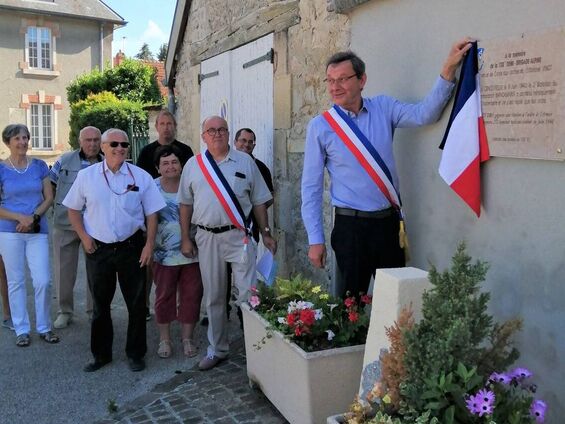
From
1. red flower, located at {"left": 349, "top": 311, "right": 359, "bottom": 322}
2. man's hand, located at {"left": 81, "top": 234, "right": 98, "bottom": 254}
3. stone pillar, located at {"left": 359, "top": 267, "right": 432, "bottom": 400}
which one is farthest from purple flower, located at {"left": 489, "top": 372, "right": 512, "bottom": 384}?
man's hand, located at {"left": 81, "top": 234, "right": 98, "bottom": 254}

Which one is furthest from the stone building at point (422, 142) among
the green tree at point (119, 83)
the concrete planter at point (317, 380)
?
the green tree at point (119, 83)

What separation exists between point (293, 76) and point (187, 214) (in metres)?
1.66

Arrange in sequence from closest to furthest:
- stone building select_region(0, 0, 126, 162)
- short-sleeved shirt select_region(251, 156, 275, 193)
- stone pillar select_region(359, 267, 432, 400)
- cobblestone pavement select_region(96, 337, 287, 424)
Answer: stone pillar select_region(359, 267, 432, 400), cobblestone pavement select_region(96, 337, 287, 424), short-sleeved shirt select_region(251, 156, 275, 193), stone building select_region(0, 0, 126, 162)

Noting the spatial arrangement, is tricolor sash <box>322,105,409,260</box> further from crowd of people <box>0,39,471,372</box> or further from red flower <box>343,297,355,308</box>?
red flower <box>343,297,355,308</box>

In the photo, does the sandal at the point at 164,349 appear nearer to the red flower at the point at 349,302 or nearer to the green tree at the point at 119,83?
the red flower at the point at 349,302

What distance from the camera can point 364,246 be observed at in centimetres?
350

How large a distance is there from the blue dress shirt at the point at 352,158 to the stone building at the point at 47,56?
21.4 meters

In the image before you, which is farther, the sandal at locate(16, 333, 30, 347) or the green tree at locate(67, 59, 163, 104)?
the green tree at locate(67, 59, 163, 104)

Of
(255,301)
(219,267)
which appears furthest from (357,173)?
(219,267)

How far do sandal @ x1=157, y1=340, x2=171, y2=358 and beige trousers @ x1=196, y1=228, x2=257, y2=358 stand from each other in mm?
484

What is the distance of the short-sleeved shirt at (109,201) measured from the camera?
14.5 ft

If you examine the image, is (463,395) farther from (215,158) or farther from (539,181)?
(215,158)

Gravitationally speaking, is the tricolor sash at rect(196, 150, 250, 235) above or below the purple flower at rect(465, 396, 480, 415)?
above

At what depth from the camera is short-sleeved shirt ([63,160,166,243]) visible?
443 centimetres
